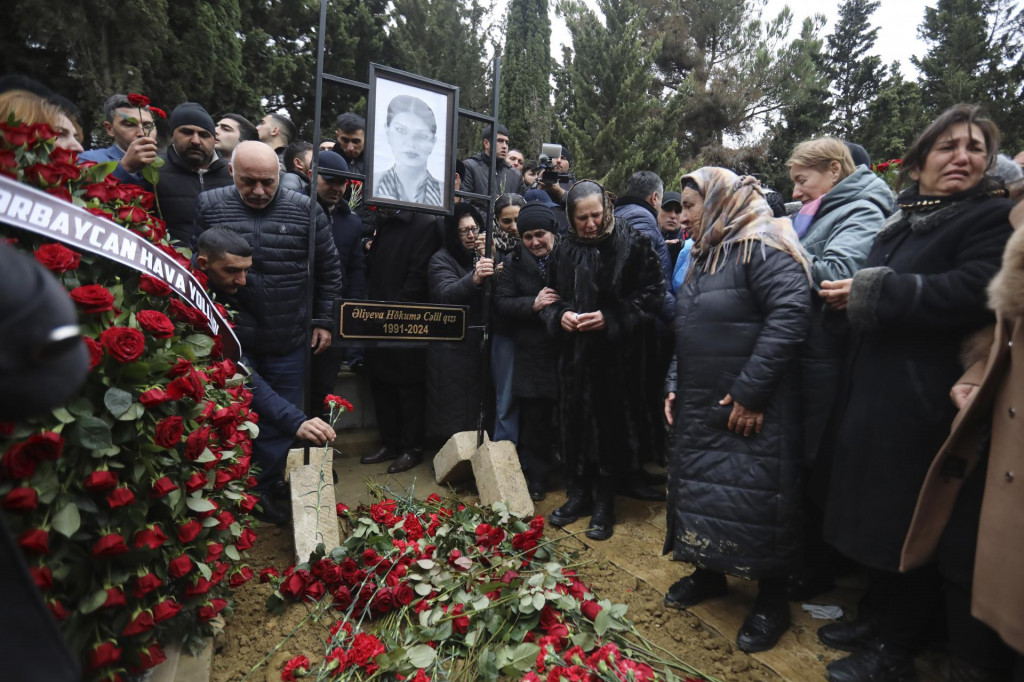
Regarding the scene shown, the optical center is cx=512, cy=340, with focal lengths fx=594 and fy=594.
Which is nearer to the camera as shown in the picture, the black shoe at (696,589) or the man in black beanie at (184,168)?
the black shoe at (696,589)

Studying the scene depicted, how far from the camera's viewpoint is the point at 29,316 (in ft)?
2.53

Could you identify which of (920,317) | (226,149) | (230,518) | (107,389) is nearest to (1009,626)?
(920,317)

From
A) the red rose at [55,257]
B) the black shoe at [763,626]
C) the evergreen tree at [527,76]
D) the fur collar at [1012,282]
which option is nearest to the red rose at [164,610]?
the red rose at [55,257]

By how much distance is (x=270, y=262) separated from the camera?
3262 mm

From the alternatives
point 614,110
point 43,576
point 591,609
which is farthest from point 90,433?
point 614,110

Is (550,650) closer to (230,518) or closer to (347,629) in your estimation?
(347,629)

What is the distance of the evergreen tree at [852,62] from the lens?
78.6ft

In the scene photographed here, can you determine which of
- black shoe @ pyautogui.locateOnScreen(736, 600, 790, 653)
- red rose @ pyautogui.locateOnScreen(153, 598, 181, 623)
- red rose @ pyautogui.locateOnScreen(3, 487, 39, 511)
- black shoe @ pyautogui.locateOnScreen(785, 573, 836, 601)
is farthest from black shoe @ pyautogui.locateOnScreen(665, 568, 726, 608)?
red rose @ pyautogui.locateOnScreen(3, 487, 39, 511)

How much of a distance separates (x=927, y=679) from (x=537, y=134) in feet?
62.5

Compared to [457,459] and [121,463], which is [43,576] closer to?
[121,463]

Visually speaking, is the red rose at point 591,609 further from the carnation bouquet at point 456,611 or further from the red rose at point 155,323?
the red rose at point 155,323

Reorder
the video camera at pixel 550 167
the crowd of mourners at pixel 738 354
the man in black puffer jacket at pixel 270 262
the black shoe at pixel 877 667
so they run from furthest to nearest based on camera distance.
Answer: the video camera at pixel 550 167 < the man in black puffer jacket at pixel 270 262 < the black shoe at pixel 877 667 < the crowd of mourners at pixel 738 354

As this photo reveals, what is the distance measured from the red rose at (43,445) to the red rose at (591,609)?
1.76 metres

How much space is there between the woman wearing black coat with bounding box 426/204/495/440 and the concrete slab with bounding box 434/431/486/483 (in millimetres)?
426
